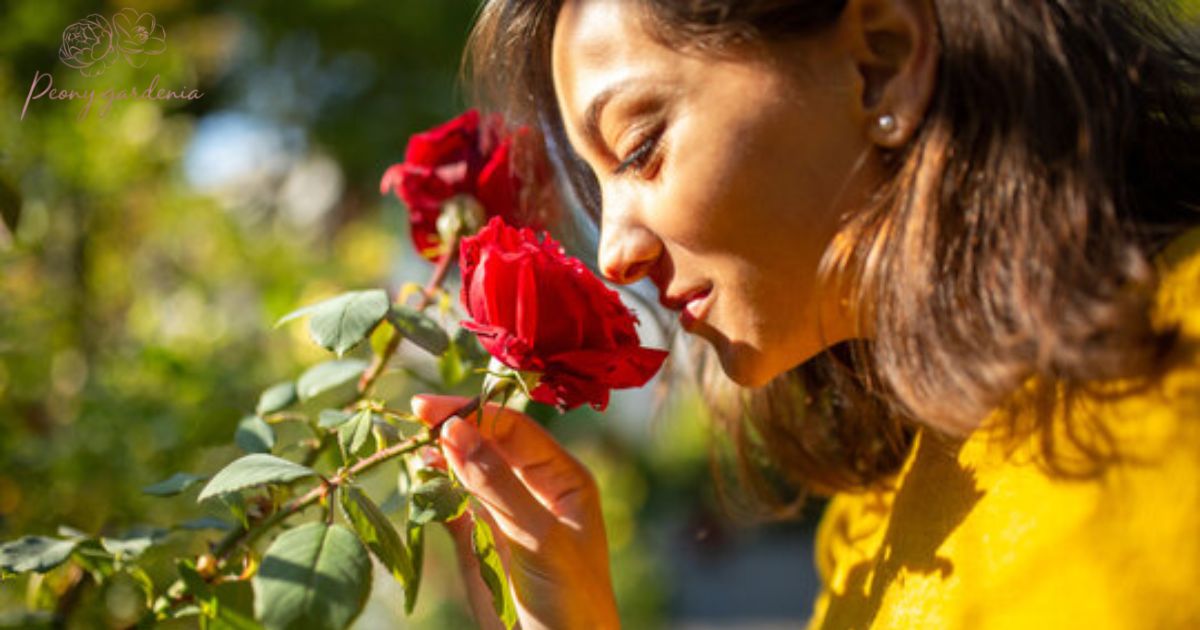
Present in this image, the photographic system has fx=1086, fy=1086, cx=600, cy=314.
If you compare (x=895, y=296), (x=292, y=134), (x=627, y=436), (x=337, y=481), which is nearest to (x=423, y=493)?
(x=337, y=481)

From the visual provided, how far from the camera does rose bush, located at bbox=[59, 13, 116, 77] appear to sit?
1557 mm

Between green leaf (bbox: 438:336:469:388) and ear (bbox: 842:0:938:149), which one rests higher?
ear (bbox: 842:0:938:149)

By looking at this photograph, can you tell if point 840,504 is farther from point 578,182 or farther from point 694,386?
point 578,182

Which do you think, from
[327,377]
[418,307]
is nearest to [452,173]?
[418,307]

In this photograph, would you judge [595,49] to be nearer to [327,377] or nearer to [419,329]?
[419,329]

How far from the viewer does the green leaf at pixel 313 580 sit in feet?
2.45

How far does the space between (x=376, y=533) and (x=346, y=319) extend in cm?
18

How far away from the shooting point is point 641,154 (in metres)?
0.95

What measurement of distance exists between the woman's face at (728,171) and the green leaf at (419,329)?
0.58 feet

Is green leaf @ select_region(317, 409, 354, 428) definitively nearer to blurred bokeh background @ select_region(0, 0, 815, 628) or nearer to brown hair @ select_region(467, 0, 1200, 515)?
blurred bokeh background @ select_region(0, 0, 815, 628)

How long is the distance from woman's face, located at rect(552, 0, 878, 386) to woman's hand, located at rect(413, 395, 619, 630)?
8.1 inches

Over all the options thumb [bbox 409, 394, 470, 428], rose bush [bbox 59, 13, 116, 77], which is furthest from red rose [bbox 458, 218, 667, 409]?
rose bush [bbox 59, 13, 116, 77]

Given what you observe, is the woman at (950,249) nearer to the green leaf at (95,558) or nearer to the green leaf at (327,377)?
the green leaf at (327,377)

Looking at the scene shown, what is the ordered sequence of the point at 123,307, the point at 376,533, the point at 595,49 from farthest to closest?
the point at 123,307 → the point at 595,49 → the point at 376,533
